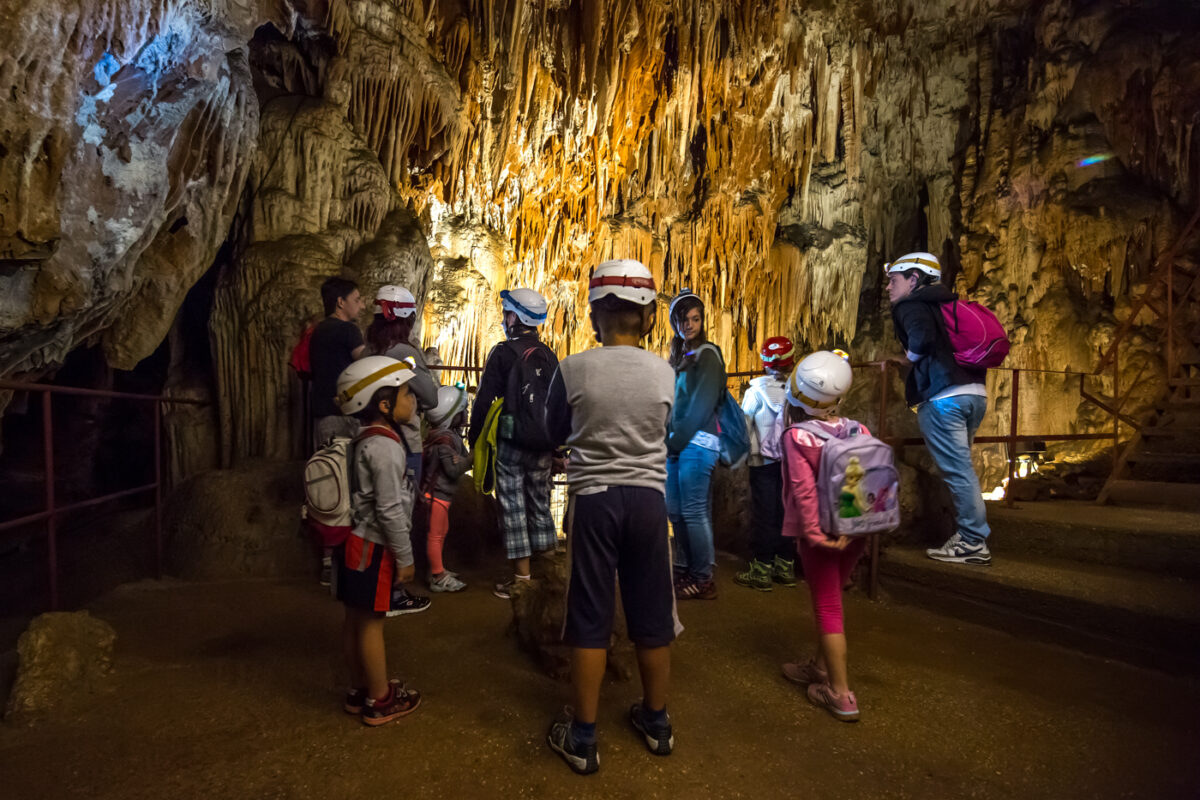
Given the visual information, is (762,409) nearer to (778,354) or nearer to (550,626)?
(778,354)

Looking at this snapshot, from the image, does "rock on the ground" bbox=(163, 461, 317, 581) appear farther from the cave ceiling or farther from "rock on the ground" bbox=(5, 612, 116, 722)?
"rock on the ground" bbox=(5, 612, 116, 722)

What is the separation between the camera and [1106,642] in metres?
2.87

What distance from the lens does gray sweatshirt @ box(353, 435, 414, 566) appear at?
2189 millimetres

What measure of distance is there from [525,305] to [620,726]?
6.72 ft

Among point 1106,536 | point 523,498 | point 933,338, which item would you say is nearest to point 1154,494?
point 1106,536

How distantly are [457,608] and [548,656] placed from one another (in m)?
1.04

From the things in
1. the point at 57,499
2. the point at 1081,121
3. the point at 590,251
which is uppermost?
the point at 1081,121

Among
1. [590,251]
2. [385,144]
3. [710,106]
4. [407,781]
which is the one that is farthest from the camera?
[590,251]

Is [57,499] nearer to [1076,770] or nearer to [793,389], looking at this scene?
[793,389]

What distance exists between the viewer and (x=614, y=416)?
6.70ft

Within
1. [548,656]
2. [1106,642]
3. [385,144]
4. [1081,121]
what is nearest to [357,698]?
[548,656]

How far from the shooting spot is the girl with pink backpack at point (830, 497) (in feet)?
7.59

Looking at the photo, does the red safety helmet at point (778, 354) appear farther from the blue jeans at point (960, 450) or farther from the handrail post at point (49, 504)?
the handrail post at point (49, 504)

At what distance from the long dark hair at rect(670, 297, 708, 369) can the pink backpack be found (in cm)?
128
